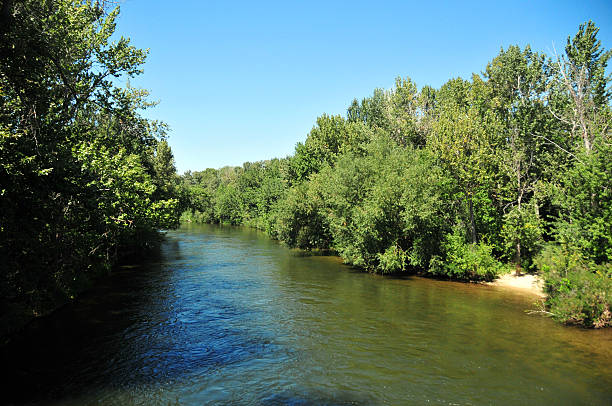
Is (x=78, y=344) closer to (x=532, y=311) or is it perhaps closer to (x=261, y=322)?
(x=261, y=322)

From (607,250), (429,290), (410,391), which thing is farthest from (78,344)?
(607,250)

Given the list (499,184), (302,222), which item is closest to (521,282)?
(499,184)

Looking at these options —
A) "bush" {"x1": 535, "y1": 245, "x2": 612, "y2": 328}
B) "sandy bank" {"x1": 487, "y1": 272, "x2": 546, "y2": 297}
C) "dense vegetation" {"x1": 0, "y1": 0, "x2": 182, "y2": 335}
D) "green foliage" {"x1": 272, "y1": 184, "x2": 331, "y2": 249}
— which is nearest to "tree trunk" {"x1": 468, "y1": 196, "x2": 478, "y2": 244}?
"sandy bank" {"x1": 487, "y1": 272, "x2": 546, "y2": 297}

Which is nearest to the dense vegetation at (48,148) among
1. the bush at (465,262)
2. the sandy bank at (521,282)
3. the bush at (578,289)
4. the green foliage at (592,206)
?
the bush at (578,289)

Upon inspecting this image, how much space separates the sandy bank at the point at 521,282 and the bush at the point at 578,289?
7324 millimetres

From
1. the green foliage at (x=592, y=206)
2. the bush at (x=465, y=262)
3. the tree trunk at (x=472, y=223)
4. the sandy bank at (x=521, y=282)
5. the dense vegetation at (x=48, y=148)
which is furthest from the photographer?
the tree trunk at (x=472, y=223)

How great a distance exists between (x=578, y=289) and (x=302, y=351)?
14.1 meters

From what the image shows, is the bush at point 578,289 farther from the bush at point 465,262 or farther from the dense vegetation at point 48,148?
the dense vegetation at point 48,148

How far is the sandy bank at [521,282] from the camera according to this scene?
27242 millimetres

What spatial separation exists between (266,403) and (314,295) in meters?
13.4

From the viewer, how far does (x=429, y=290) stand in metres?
26.7

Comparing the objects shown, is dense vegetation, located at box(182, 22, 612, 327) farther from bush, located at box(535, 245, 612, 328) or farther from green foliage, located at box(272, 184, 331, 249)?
green foliage, located at box(272, 184, 331, 249)

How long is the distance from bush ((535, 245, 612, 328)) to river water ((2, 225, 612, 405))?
0.93 m

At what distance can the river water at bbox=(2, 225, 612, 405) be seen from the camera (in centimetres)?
1182
